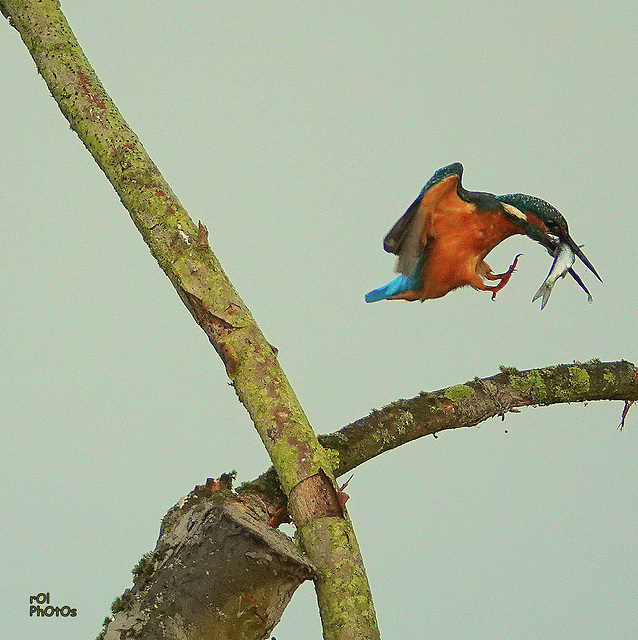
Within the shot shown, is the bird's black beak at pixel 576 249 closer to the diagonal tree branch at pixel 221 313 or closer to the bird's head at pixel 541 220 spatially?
the bird's head at pixel 541 220

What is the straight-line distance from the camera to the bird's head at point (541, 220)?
2.32 m

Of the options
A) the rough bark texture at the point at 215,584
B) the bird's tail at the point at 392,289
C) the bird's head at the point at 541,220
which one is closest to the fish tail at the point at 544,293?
the bird's head at the point at 541,220

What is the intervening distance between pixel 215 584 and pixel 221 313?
595 mm

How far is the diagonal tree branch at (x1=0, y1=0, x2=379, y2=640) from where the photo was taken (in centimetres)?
187

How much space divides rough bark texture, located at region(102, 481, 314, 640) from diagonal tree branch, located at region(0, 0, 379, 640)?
0.09 meters

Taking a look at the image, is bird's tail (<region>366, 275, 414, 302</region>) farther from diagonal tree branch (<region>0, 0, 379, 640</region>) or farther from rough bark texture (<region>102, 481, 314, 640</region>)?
rough bark texture (<region>102, 481, 314, 640</region>)

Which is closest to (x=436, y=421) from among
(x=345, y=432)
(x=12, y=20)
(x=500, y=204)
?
(x=345, y=432)

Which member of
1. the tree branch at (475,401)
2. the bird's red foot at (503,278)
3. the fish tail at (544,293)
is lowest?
the tree branch at (475,401)

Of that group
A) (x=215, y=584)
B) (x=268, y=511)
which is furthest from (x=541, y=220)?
(x=215, y=584)

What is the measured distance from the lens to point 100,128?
223 cm

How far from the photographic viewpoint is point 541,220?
233 centimetres

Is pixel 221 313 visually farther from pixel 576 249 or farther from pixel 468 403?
pixel 576 249

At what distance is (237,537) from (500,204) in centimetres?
110

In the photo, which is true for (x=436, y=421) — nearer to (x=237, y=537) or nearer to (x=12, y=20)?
(x=237, y=537)
